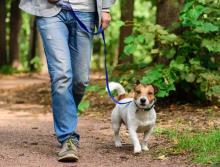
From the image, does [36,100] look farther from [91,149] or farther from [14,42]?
[14,42]

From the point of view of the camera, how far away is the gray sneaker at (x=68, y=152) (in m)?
5.86

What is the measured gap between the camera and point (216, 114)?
29.9 ft

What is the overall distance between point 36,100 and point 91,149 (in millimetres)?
7096

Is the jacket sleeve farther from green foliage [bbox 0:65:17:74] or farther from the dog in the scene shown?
green foliage [bbox 0:65:17:74]

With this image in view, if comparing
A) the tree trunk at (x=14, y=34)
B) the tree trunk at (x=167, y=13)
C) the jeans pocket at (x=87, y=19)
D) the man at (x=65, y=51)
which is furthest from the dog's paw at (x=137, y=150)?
the tree trunk at (x=14, y=34)

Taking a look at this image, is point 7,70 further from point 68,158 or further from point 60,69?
point 68,158

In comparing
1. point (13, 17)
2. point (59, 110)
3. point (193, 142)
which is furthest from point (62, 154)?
point (13, 17)

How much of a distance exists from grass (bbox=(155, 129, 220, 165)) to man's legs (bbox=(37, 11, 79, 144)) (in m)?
1.19

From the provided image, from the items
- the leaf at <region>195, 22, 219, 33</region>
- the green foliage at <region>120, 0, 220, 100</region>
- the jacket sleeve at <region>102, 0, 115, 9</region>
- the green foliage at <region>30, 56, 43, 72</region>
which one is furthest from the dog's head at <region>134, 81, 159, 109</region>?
the green foliage at <region>30, 56, 43, 72</region>

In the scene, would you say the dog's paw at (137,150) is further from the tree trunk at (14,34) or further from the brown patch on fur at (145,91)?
the tree trunk at (14,34)

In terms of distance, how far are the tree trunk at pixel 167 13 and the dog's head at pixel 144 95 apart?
13.2 ft

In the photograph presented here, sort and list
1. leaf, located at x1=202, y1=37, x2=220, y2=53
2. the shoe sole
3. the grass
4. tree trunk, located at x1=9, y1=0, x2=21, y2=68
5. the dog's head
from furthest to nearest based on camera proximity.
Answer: tree trunk, located at x1=9, y1=0, x2=21, y2=68, leaf, located at x1=202, y1=37, x2=220, y2=53, the dog's head, the shoe sole, the grass

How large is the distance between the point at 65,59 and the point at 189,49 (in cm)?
419

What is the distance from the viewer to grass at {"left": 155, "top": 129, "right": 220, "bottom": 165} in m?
5.73
